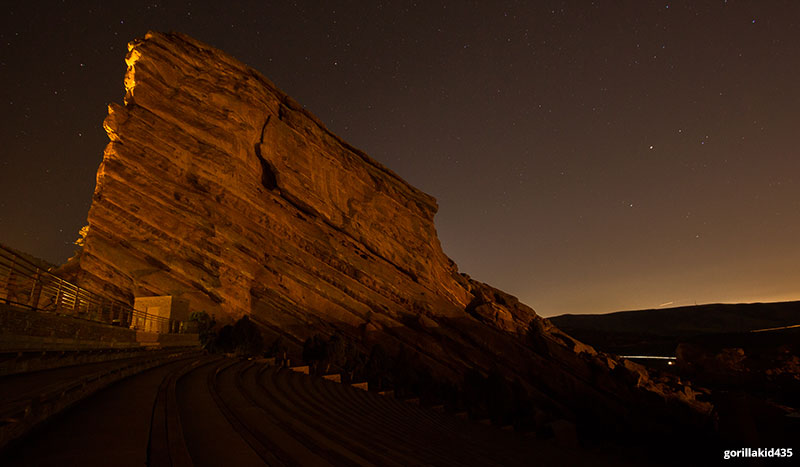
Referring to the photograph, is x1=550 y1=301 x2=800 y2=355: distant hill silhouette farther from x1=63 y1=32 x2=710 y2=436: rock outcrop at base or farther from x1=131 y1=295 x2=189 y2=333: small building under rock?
x1=131 y1=295 x2=189 y2=333: small building under rock

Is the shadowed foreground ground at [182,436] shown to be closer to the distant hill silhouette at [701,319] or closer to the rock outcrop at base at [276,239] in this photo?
the rock outcrop at base at [276,239]

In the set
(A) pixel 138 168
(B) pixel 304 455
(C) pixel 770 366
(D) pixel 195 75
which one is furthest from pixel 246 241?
(C) pixel 770 366

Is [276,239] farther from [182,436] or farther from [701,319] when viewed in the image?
[701,319]

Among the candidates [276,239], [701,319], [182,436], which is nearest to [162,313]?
[276,239]

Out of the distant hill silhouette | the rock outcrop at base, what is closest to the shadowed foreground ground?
the rock outcrop at base

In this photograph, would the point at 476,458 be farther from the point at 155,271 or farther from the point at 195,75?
the point at 195,75

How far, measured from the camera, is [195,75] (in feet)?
94.0

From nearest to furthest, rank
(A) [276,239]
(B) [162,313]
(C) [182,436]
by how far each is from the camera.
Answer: (C) [182,436], (B) [162,313], (A) [276,239]

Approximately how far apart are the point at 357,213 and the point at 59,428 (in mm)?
31996

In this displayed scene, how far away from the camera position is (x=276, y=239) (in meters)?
28.2

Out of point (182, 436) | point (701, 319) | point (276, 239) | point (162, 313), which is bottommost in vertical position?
point (701, 319)

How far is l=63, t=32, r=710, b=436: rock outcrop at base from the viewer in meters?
24.2

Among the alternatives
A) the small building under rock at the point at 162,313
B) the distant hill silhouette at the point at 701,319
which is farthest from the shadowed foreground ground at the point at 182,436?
the distant hill silhouette at the point at 701,319

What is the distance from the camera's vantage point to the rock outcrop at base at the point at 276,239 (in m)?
24.2
